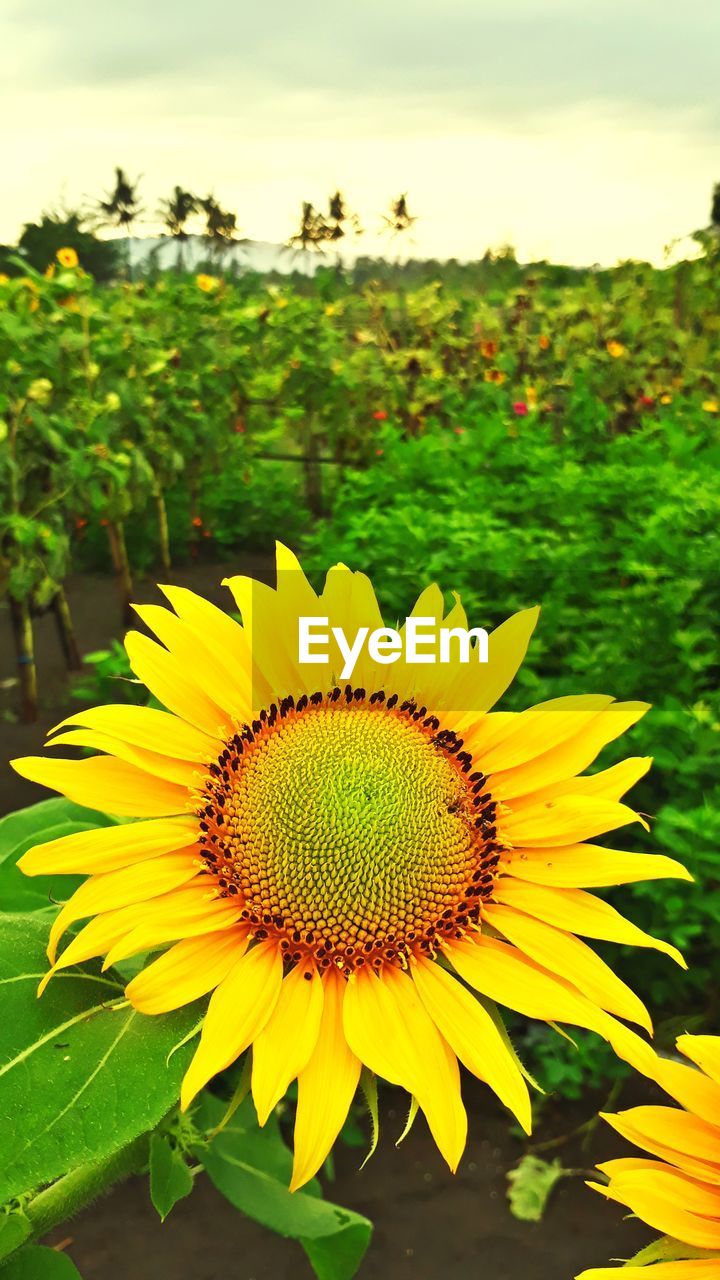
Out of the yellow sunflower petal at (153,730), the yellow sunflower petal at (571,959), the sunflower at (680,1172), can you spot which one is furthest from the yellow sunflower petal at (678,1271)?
the yellow sunflower petal at (153,730)

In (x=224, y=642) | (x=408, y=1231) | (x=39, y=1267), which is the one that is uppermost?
(x=224, y=642)

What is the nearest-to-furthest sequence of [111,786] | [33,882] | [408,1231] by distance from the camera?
1. [111,786]
2. [33,882]
3. [408,1231]

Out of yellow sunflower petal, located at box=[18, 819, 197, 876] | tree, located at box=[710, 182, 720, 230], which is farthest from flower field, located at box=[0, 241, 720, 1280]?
tree, located at box=[710, 182, 720, 230]

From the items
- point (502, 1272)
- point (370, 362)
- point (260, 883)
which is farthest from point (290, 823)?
point (370, 362)

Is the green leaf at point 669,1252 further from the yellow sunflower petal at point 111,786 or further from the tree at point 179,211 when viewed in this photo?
the tree at point 179,211

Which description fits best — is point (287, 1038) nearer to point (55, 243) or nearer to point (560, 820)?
point (560, 820)

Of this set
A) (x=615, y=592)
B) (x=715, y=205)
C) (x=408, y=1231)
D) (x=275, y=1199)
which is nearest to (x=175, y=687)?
(x=275, y=1199)

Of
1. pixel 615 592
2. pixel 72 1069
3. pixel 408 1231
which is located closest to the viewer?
pixel 72 1069

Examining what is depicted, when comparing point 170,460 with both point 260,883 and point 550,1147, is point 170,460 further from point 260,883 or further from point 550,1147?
point 260,883
